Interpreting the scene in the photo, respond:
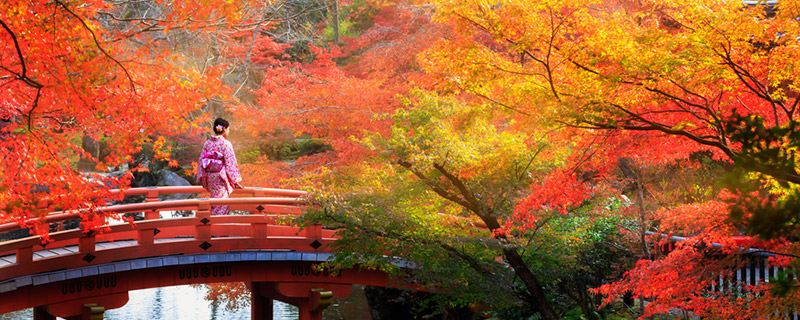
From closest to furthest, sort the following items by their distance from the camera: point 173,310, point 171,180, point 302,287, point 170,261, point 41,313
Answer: point 41,313 < point 170,261 < point 302,287 < point 173,310 < point 171,180

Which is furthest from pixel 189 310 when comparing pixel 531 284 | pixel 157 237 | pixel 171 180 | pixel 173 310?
pixel 531 284

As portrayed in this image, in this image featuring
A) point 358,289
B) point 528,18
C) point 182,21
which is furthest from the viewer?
point 358,289

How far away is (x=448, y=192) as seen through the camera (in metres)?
8.55

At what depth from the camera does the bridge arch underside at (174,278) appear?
7.51 metres

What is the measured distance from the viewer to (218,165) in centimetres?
907

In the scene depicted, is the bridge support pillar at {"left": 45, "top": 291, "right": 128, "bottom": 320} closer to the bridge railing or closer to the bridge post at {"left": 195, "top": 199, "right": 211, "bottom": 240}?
the bridge railing

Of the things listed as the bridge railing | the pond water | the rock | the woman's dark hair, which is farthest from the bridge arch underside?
the rock

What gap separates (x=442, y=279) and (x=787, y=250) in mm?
3863

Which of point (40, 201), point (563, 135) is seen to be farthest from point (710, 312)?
point (40, 201)

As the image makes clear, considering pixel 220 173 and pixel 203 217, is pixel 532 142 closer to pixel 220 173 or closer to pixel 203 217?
pixel 220 173

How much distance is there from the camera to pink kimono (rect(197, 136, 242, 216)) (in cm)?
905

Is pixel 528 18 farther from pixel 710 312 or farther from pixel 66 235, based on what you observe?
pixel 66 235

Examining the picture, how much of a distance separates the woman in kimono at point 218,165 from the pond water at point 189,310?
6841 millimetres

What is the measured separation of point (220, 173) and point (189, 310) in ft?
27.6
